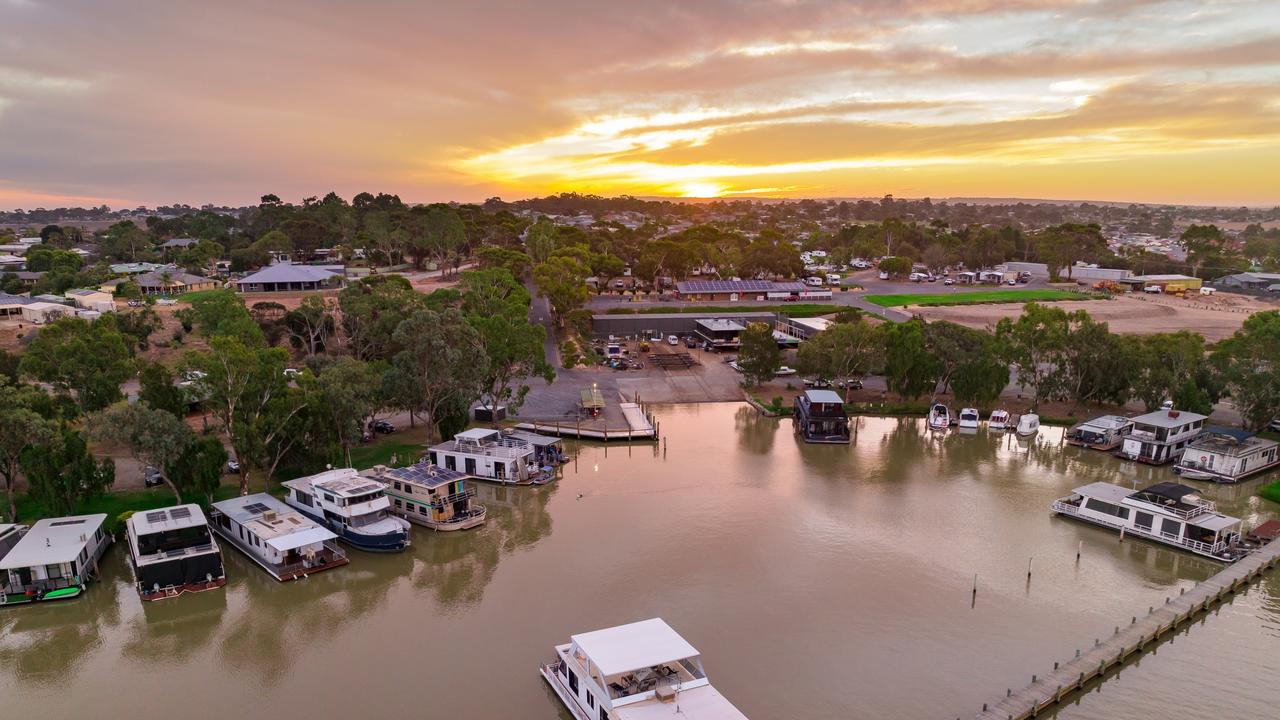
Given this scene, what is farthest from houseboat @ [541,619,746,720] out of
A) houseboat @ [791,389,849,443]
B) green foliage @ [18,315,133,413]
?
green foliage @ [18,315,133,413]

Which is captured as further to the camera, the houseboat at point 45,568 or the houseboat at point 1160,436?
the houseboat at point 1160,436

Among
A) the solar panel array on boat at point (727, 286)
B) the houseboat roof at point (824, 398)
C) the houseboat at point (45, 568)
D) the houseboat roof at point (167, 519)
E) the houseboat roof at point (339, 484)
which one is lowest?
the houseboat at point (45, 568)

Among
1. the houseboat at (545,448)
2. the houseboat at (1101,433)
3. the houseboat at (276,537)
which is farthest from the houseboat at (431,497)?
the houseboat at (1101,433)

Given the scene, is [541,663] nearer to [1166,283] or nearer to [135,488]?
[135,488]

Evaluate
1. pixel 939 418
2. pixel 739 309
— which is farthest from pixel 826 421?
pixel 739 309

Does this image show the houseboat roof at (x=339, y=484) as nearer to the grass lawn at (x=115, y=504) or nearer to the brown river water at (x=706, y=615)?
the brown river water at (x=706, y=615)

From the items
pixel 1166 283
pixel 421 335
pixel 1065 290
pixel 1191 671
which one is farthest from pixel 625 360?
pixel 1166 283
